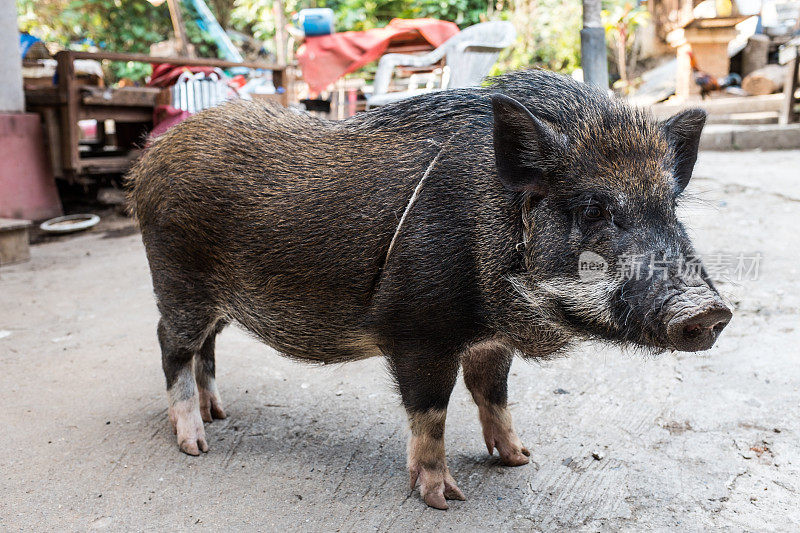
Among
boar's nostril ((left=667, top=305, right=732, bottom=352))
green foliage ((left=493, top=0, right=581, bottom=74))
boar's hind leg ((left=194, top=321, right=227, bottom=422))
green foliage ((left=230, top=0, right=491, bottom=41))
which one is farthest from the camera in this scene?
green foliage ((left=230, top=0, right=491, bottom=41))

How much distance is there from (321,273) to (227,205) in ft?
1.61

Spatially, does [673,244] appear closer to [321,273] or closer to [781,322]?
[321,273]

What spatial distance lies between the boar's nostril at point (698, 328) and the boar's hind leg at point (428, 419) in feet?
2.43

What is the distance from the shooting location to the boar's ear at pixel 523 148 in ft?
6.59

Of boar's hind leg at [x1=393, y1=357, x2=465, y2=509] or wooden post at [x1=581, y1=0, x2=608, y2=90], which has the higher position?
wooden post at [x1=581, y1=0, x2=608, y2=90]

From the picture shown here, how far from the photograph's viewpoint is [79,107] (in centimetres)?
734

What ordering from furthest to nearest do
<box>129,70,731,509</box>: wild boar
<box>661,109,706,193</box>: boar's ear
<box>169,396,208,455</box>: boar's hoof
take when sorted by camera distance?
1. <box>169,396,208,455</box>: boar's hoof
2. <box>661,109,706,193</box>: boar's ear
3. <box>129,70,731,509</box>: wild boar

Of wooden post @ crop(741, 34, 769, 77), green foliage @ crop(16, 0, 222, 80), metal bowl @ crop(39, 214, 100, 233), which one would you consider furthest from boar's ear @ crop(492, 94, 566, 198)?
green foliage @ crop(16, 0, 222, 80)

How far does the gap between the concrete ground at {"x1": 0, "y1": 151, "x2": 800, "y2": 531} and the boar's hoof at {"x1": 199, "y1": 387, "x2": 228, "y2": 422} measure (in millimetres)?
45

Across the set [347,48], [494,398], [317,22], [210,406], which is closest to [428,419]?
[494,398]

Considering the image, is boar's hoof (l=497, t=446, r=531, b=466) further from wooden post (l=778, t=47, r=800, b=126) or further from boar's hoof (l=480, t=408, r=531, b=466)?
wooden post (l=778, t=47, r=800, b=126)

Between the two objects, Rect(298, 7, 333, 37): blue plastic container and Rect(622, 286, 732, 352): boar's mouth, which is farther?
Rect(298, 7, 333, 37): blue plastic container

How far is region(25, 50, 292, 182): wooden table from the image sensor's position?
703 centimetres

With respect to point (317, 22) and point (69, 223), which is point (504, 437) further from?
point (69, 223)
